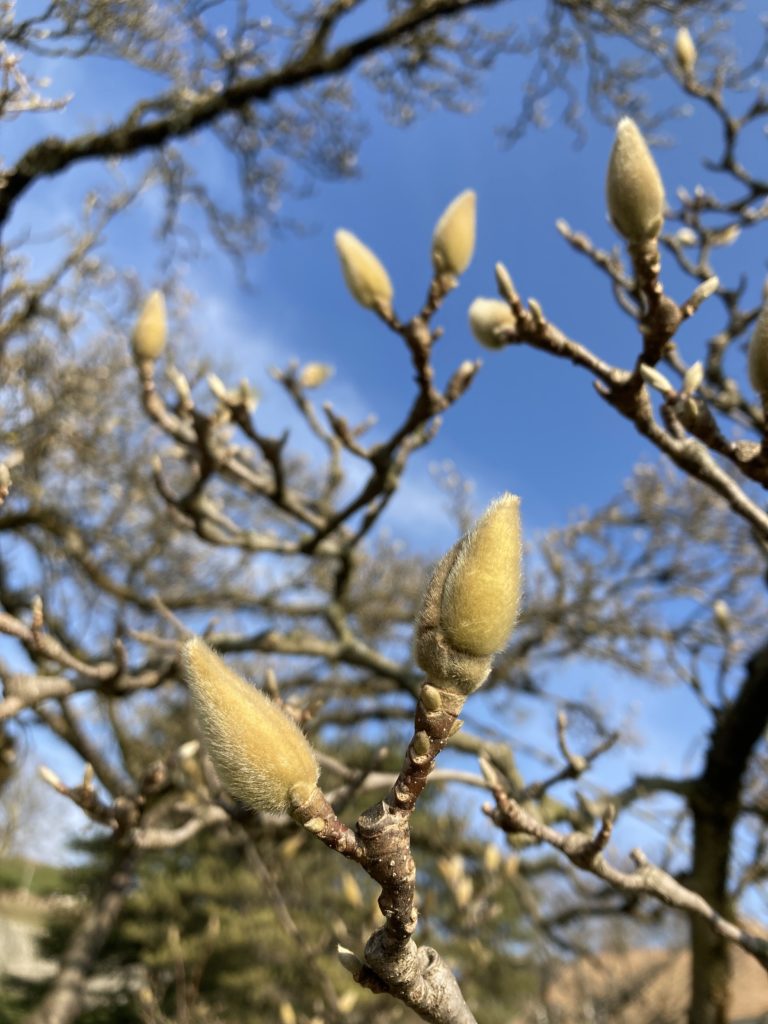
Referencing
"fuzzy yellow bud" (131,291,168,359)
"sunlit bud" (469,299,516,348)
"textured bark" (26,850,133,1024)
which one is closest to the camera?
"sunlit bud" (469,299,516,348)

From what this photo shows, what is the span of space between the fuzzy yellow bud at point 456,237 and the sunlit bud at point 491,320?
0.74ft

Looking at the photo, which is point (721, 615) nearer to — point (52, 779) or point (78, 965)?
point (52, 779)

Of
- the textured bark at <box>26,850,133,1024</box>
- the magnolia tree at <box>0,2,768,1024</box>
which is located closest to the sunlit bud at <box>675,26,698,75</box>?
the magnolia tree at <box>0,2,768,1024</box>

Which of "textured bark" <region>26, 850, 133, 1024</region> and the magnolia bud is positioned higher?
the magnolia bud

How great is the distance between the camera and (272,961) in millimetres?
7574

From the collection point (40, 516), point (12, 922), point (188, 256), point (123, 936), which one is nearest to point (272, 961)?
point (123, 936)

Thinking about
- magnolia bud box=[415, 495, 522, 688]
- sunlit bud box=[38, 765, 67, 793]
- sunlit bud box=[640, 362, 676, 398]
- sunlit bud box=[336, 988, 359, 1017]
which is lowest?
sunlit bud box=[336, 988, 359, 1017]

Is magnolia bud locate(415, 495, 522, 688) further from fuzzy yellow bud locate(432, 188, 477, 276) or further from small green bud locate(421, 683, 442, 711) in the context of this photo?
fuzzy yellow bud locate(432, 188, 477, 276)

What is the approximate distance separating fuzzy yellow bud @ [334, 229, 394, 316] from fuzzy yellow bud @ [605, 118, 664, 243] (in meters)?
0.77

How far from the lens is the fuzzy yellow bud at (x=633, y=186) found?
1397 millimetres

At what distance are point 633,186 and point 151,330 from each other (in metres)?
1.48

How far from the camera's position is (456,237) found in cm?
205

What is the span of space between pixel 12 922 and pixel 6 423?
15.8 meters

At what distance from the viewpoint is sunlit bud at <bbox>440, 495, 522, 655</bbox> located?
0.70 m
